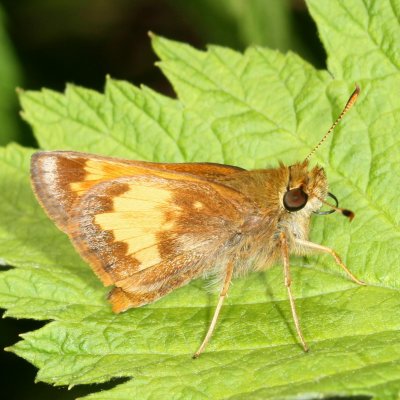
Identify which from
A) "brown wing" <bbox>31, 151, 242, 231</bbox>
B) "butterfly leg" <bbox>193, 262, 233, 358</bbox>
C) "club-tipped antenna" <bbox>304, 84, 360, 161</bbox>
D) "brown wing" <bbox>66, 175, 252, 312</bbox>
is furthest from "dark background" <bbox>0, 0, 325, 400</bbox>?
"butterfly leg" <bbox>193, 262, 233, 358</bbox>

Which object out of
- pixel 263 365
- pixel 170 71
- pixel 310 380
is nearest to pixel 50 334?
pixel 263 365

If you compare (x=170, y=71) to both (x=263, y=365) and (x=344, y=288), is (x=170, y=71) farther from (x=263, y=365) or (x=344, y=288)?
(x=263, y=365)

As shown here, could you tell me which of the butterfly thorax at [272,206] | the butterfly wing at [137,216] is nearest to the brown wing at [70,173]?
the butterfly wing at [137,216]

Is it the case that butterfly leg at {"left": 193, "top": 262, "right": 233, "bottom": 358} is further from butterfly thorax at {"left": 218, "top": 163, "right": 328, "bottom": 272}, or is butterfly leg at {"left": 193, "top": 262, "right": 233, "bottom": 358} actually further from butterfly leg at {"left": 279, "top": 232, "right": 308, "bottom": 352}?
butterfly leg at {"left": 279, "top": 232, "right": 308, "bottom": 352}

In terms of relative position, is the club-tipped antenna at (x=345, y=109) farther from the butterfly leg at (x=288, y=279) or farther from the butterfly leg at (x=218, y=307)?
the butterfly leg at (x=218, y=307)

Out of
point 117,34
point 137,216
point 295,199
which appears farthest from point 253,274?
point 117,34

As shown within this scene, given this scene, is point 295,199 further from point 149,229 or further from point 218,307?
point 149,229
